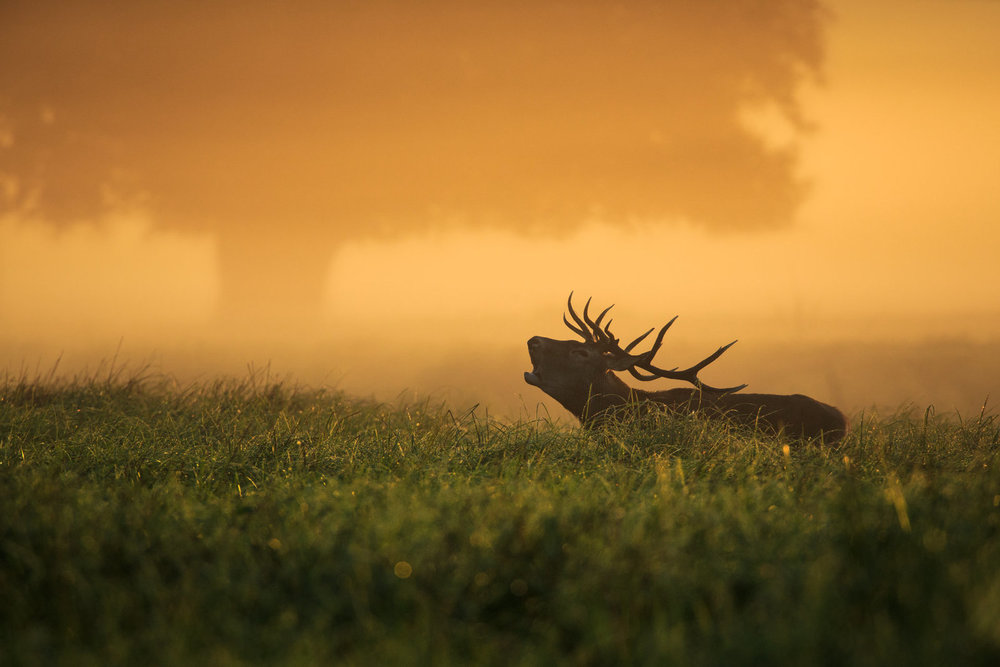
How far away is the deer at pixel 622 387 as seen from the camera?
8.73m

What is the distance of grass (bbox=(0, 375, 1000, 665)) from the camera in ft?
10.2

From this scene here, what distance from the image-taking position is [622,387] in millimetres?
9414

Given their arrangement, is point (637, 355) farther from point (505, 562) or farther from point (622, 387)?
point (505, 562)

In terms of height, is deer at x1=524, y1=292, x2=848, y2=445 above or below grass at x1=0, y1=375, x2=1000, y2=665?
above

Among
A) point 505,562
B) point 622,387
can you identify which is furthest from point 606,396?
point 505,562

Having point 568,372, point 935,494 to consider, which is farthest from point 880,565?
point 568,372

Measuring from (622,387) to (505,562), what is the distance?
5.84 m

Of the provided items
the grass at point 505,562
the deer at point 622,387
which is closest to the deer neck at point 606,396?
the deer at point 622,387

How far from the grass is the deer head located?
109 inches

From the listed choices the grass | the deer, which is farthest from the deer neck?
the grass

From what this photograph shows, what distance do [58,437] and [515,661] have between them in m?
6.98

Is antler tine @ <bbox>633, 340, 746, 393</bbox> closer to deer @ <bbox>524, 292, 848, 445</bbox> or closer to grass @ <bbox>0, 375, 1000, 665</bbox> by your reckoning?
deer @ <bbox>524, 292, 848, 445</bbox>

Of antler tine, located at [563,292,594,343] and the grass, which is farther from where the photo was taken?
antler tine, located at [563,292,594,343]

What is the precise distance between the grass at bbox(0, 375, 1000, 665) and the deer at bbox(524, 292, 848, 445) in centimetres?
221
